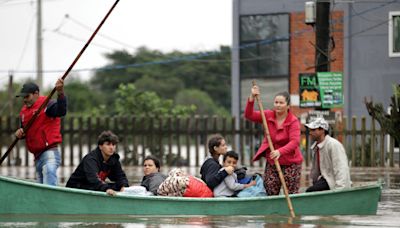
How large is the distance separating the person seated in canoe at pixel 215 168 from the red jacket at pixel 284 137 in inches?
22.9

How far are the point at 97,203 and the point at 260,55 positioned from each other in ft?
86.3

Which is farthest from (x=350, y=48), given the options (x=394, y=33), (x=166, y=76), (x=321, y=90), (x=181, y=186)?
(x=166, y=76)

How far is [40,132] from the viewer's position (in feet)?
52.3

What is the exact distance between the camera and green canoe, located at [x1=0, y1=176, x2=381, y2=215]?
14.4 m

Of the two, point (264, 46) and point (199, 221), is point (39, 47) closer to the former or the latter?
point (264, 46)

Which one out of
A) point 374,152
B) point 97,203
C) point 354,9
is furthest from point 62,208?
point 354,9

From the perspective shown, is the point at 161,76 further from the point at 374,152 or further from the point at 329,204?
the point at 329,204

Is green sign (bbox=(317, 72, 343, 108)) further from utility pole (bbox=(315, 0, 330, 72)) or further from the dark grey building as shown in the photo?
the dark grey building

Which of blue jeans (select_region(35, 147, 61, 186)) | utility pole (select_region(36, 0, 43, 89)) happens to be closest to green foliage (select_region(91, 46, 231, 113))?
utility pole (select_region(36, 0, 43, 89))

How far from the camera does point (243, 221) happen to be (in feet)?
46.0

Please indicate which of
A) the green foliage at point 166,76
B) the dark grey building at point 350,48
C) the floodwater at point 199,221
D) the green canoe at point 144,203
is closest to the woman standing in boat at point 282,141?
the green canoe at point 144,203

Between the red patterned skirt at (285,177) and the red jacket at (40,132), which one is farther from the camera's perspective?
the red jacket at (40,132)

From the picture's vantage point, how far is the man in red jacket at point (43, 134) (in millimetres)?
15828

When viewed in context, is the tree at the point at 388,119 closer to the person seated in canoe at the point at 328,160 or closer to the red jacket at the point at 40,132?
the person seated in canoe at the point at 328,160
